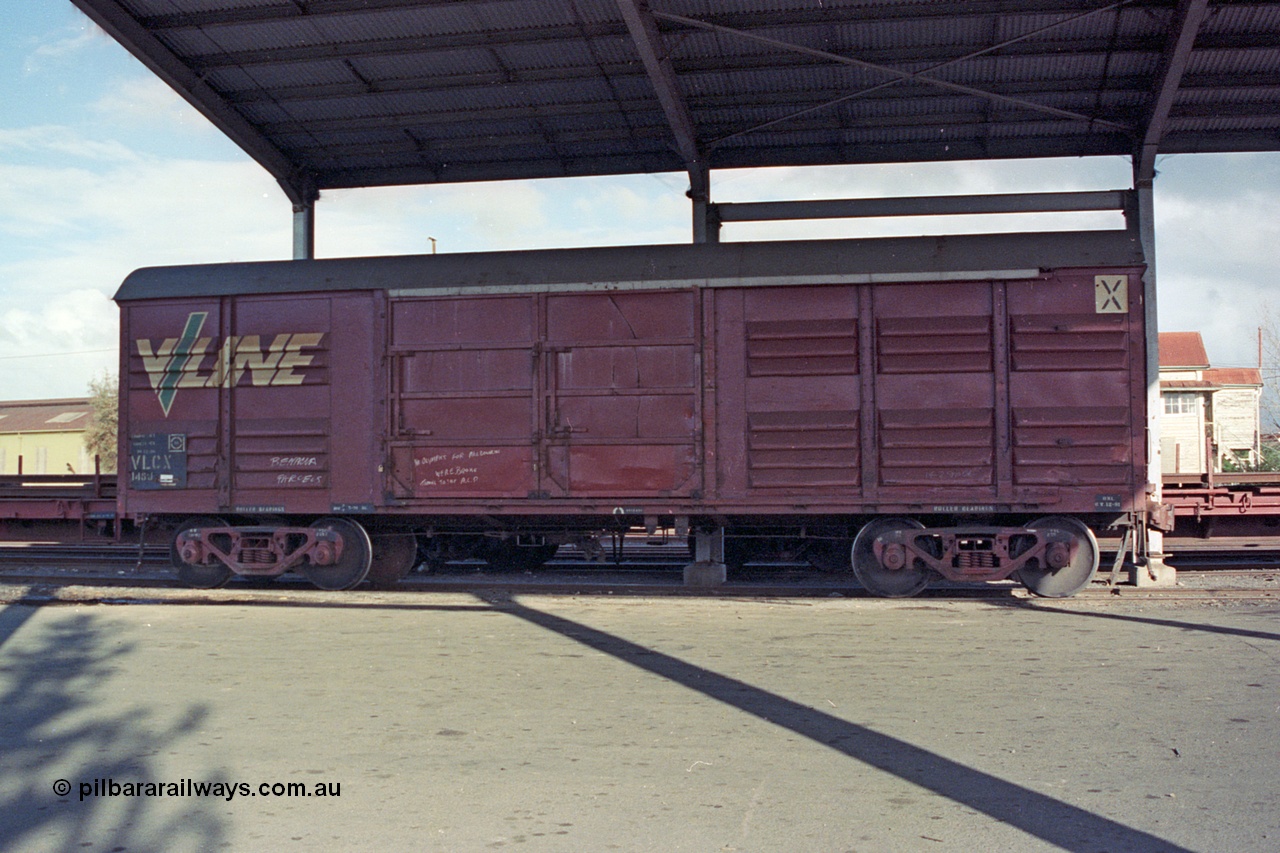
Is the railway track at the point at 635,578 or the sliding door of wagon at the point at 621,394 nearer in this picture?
the sliding door of wagon at the point at 621,394

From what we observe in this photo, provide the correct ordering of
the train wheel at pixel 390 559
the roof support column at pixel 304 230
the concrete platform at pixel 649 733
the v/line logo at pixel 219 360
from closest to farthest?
the concrete platform at pixel 649 733, the v/line logo at pixel 219 360, the train wheel at pixel 390 559, the roof support column at pixel 304 230

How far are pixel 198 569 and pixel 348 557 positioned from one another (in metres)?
1.87

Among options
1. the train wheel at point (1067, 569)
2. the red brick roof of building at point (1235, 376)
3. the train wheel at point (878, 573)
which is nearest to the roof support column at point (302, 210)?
the train wheel at point (878, 573)

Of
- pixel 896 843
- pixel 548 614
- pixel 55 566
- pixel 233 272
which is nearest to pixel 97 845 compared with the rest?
pixel 896 843

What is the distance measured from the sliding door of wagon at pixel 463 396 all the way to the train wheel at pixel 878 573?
3485 millimetres

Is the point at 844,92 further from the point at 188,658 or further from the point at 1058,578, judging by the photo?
the point at 188,658

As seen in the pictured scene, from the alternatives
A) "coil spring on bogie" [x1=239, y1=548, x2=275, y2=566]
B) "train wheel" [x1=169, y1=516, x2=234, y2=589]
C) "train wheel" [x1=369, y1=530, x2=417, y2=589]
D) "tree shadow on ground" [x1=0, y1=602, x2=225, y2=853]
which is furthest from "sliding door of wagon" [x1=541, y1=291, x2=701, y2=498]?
"tree shadow on ground" [x1=0, y1=602, x2=225, y2=853]

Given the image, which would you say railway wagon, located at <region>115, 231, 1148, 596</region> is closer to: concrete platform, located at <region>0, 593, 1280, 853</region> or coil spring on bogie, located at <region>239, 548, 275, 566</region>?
coil spring on bogie, located at <region>239, 548, 275, 566</region>

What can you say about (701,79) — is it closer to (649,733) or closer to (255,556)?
(255,556)

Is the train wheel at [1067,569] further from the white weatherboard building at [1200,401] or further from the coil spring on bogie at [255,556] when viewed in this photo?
the white weatherboard building at [1200,401]

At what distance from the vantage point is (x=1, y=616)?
934 centimetres

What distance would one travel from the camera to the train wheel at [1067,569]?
10.2 meters

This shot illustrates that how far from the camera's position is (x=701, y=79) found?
511 inches

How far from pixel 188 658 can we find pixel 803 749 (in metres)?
4.74
